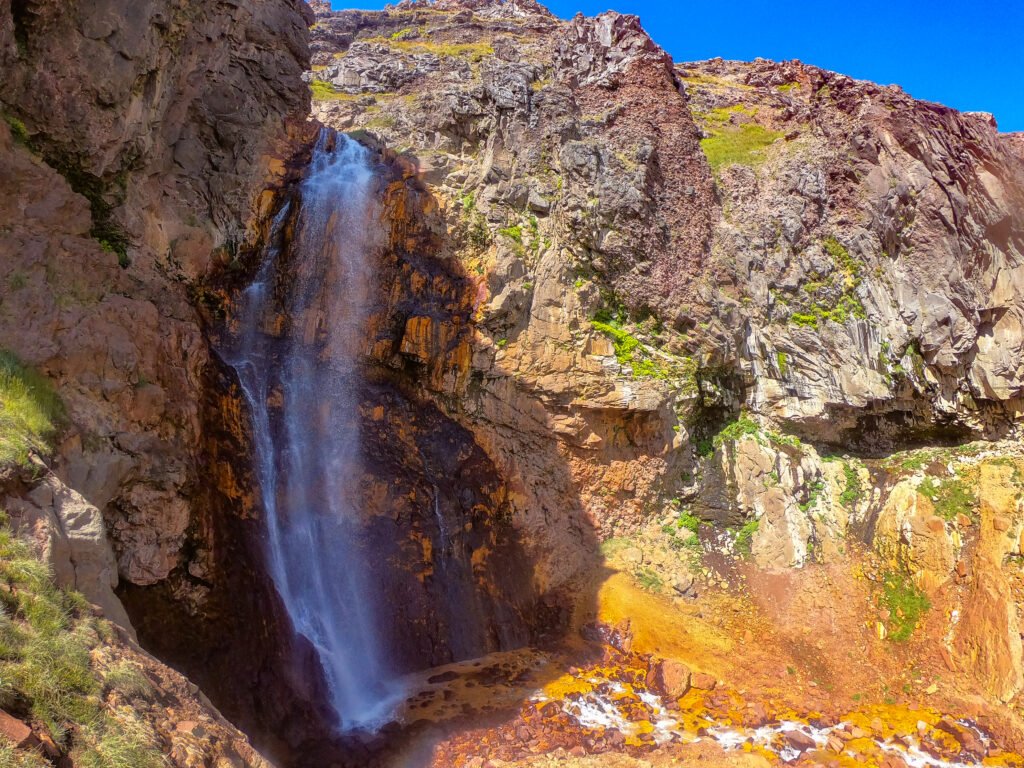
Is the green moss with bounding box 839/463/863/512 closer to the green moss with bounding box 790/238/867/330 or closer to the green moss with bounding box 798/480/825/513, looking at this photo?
the green moss with bounding box 798/480/825/513

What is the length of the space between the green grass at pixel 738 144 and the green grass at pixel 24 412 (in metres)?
24.5

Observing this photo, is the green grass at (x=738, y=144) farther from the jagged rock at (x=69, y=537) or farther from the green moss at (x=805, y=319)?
the jagged rock at (x=69, y=537)

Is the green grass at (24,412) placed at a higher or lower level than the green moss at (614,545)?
higher

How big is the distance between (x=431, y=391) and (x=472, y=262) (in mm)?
4808

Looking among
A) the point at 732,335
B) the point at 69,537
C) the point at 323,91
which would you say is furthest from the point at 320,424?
the point at 323,91

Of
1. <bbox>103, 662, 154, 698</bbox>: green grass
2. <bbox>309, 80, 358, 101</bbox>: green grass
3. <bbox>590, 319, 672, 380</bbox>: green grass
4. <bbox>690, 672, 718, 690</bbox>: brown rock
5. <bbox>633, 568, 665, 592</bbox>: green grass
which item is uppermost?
<bbox>309, 80, 358, 101</bbox>: green grass

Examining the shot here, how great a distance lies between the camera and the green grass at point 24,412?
8859 mm

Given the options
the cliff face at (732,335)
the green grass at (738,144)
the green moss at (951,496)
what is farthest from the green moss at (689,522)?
the green grass at (738,144)

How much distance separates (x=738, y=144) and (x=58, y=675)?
30053 mm

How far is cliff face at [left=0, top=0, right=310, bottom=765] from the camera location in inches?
421

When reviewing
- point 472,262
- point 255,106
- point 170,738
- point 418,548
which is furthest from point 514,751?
A: point 255,106

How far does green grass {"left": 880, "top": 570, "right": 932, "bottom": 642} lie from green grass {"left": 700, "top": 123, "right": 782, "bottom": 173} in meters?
17.0

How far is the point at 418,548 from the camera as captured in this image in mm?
17672

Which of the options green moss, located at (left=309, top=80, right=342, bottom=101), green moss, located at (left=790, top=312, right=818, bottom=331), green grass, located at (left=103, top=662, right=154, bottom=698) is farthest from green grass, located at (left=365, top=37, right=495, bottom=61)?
green grass, located at (left=103, top=662, right=154, bottom=698)
